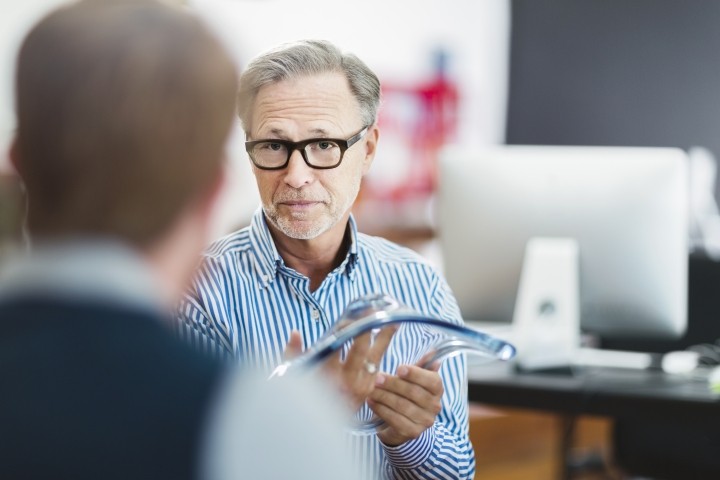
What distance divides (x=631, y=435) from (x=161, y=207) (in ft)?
7.96

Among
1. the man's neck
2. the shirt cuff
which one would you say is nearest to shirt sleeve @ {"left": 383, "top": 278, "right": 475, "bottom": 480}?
the shirt cuff

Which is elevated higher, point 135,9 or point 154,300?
point 135,9

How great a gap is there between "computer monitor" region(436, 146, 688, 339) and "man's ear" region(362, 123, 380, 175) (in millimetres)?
752

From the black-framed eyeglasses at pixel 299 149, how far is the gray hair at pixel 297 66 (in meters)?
0.04

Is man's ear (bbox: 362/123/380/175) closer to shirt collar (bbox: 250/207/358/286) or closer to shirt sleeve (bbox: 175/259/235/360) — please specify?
shirt collar (bbox: 250/207/358/286)

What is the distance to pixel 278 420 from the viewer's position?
0.59 m

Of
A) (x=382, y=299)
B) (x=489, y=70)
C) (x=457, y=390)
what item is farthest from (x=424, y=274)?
(x=489, y=70)

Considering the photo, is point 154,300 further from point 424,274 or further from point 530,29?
point 530,29

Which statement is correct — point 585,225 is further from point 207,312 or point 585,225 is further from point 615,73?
point 615,73

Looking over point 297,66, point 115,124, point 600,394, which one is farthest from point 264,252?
point 600,394

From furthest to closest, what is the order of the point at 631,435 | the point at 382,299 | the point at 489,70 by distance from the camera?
the point at 489,70
the point at 631,435
the point at 382,299

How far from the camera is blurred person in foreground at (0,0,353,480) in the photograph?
0.57 metres

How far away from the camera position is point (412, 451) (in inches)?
54.9

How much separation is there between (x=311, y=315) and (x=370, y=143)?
32cm
